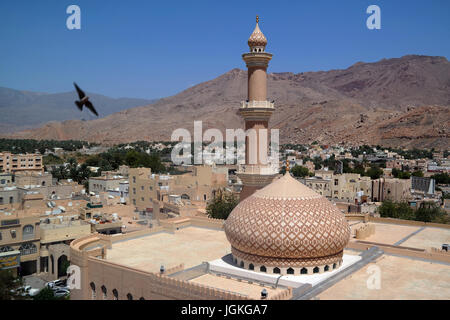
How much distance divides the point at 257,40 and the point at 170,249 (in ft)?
33.0

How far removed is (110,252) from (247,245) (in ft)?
18.0

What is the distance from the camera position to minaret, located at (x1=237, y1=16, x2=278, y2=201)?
2083 cm

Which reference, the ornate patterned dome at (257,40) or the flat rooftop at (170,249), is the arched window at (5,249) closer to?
the flat rooftop at (170,249)

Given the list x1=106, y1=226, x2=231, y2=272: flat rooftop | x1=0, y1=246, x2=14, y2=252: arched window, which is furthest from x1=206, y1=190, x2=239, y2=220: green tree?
x1=0, y1=246, x2=14, y2=252: arched window

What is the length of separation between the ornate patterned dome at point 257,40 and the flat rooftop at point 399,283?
427 inches

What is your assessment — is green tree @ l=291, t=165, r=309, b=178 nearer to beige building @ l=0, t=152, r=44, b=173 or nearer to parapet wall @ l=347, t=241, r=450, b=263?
beige building @ l=0, t=152, r=44, b=173

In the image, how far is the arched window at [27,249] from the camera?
20938 mm

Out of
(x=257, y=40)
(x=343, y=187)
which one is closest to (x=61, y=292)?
(x=257, y=40)

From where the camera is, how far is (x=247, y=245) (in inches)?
484

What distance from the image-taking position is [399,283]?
1211cm

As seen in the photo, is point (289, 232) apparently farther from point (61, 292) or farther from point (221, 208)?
point (221, 208)

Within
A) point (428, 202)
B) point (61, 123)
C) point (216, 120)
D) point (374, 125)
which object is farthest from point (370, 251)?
point (61, 123)

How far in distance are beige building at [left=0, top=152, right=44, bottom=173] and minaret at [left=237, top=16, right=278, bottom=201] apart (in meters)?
36.3

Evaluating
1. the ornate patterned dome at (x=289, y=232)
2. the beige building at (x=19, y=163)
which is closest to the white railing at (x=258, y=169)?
the ornate patterned dome at (x=289, y=232)
